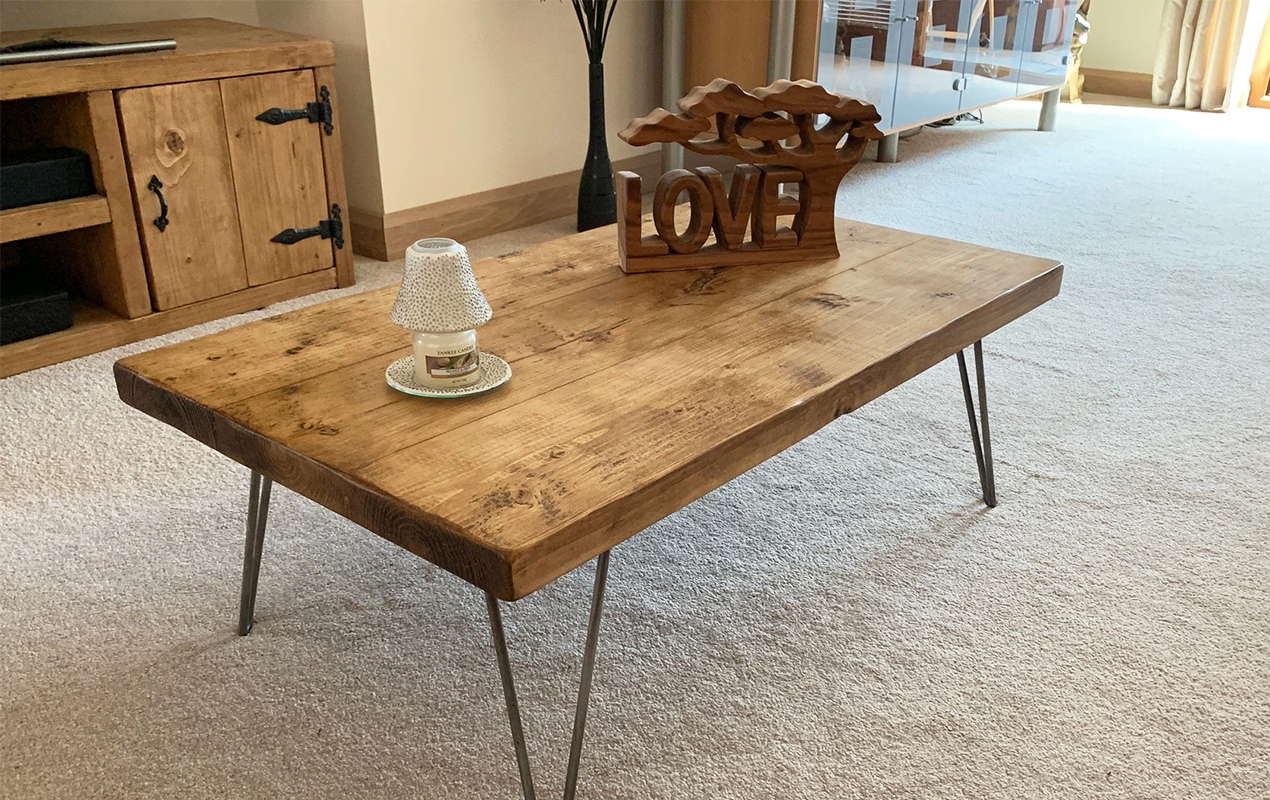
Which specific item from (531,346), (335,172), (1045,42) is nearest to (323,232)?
(335,172)

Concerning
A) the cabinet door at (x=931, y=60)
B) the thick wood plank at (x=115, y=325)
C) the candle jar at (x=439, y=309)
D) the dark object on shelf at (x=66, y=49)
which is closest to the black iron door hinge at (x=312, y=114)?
the dark object on shelf at (x=66, y=49)

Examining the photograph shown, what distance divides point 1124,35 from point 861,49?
2877mm

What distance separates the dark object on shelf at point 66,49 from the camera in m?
2.07

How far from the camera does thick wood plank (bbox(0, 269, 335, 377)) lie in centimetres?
221

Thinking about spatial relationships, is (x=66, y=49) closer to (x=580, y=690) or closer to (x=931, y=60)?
(x=580, y=690)

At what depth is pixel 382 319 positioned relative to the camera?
55.6 inches

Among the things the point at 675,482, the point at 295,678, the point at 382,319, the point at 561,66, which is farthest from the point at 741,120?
the point at 561,66

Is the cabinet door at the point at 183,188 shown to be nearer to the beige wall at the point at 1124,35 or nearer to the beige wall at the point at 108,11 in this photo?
the beige wall at the point at 108,11

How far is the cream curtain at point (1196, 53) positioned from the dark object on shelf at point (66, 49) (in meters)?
4.59

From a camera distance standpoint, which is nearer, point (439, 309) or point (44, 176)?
point (439, 309)

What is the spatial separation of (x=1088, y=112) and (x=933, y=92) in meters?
1.69

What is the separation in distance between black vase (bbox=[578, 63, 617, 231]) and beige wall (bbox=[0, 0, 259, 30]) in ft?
3.14

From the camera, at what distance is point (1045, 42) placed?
435 centimetres

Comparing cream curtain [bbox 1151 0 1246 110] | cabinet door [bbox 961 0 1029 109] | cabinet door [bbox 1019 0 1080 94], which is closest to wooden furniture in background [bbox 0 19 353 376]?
cabinet door [bbox 961 0 1029 109]
